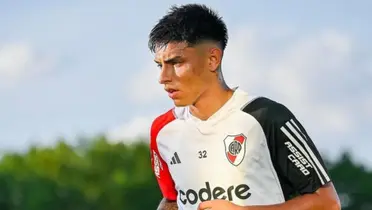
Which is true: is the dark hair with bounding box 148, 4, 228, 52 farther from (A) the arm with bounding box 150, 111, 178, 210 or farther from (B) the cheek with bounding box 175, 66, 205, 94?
(A) the arm with bounding box 150, 111, 178, 210

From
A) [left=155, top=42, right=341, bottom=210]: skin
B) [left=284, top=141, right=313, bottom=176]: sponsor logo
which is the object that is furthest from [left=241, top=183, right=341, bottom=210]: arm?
[left=284, top=141, right=313, bottom=176]: sponsor logo

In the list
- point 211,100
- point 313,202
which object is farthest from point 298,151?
point 211,100

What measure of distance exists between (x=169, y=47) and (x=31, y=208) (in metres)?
63.8

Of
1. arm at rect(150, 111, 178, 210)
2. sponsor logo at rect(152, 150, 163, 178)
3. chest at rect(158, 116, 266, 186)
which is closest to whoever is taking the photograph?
chest at rect(158, 116, 266, 186)

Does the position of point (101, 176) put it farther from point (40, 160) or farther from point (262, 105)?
point (262, 105)

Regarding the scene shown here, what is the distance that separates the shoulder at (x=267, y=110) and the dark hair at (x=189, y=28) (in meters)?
0.38

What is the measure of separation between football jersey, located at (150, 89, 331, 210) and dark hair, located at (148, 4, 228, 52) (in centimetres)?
42

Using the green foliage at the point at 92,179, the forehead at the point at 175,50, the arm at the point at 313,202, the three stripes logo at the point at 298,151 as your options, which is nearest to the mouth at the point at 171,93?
the forehead at the point at 175,50

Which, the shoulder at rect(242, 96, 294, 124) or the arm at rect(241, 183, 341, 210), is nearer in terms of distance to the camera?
the arm at rect(241, 183, 341, 210)

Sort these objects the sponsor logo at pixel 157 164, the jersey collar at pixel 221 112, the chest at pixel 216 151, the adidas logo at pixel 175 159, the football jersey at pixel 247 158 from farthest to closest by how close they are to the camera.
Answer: the sponsor logo at pixel 157 164, the adidas logo at pixel 175 159, the jersey collar at pixel 221 112, the chest at pixel 216 151, the football jersey at pixel 247 158

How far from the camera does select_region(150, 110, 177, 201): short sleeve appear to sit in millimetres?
8180

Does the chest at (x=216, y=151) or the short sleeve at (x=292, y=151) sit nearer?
the short sleeve at (x=292, y=151)

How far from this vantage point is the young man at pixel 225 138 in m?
7.59

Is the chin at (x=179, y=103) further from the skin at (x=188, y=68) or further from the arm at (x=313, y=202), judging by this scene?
the arm at (x=313, y=202)
